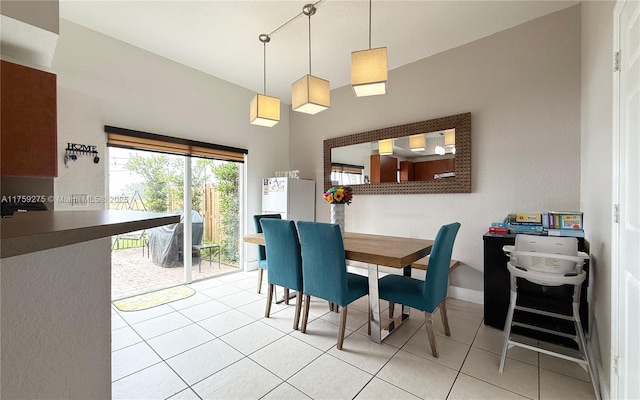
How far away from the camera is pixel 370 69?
2076mm

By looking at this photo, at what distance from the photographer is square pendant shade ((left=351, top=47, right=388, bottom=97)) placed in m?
2.06

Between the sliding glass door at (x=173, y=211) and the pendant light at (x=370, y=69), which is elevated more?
the pendant light at (x=370, y=69)

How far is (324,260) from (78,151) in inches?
108

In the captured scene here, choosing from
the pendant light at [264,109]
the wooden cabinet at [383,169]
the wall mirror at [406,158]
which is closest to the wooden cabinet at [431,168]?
the wall mirror at [406,158]

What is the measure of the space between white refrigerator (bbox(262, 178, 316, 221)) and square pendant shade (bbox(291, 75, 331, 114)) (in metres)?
1.78

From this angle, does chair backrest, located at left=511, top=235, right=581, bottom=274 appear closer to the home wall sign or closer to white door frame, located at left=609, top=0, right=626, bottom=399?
white door frame, located at left=609, top=0, right=626, bottom=399

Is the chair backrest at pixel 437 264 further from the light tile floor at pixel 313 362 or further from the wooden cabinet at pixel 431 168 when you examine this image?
the wooden cabinet at pixel 431 168

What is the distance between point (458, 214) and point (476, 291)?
2.92ft

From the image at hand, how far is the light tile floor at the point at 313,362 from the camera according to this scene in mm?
1693

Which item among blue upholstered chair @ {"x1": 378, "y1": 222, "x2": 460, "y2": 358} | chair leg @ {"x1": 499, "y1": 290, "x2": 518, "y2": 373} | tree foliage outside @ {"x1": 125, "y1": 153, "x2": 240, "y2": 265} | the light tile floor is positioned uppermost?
tree foliage outside @ {"x1": 125, "y1": 153, "x2": 240, "y2": 265}

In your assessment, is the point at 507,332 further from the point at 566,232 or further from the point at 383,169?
the point at 383,169

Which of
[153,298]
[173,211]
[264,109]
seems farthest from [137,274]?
[264,109]

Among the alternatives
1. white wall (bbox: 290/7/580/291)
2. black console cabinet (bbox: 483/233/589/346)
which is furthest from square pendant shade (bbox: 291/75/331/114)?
black console cabinet (bbox: 483/233/589/346)

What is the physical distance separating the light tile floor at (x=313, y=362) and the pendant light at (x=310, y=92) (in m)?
2.05
